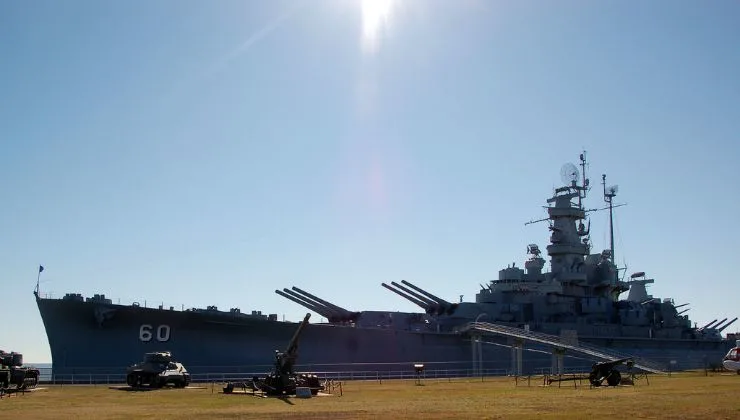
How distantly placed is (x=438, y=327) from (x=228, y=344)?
12164mm

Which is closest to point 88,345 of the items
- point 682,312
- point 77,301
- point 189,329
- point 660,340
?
point 77,301

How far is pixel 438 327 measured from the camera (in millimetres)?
41406

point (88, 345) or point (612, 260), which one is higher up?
point (612, 260)

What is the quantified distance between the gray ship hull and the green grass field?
10.6 m

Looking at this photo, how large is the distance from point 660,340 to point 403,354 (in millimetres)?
18613

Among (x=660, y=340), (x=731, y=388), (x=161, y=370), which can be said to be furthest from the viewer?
(x=660, y=340)

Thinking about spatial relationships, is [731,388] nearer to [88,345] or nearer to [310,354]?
[310,354]

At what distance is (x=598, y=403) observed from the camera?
16.6 m

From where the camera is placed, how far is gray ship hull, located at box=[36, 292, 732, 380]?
1275 inches

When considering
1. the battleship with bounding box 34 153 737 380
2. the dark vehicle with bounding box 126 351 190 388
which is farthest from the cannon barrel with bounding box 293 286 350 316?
the dark vehicle with bounding box 126 351 190 388

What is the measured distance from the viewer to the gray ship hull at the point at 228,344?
32375 mm

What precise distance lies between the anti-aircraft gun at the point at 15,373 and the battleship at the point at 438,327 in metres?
5.72

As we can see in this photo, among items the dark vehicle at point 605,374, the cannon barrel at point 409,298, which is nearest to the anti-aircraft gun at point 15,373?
the dark vehicle at point 605,374

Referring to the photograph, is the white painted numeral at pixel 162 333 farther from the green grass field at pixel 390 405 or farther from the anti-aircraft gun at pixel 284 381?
the anti-aircraft gun at pixel 284 381
